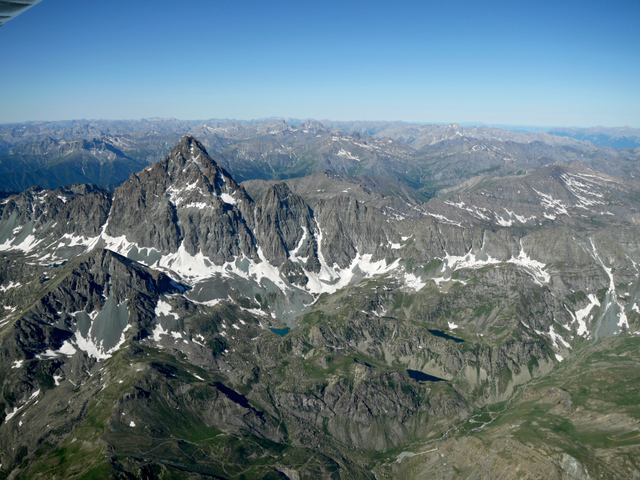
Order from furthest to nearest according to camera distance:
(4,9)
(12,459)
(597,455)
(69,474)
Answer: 1. (12,459)
2. (597,455)
3. (69,474)
4. (4,9)

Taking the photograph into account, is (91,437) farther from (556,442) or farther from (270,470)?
(556,442)

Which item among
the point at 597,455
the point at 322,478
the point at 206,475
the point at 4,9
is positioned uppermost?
the point at 4,9

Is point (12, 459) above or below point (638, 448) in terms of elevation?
below

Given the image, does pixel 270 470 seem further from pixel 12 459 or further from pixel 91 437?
pixel 12 459

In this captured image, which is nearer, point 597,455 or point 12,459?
point 597,455

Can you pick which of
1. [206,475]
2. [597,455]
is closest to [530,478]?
[597,455]

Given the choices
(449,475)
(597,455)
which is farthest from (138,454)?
(597,455)

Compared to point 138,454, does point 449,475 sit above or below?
below

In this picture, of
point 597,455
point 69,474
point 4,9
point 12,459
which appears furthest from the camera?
point 12,459

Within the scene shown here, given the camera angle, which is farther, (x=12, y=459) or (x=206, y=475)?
(x=12, y=459)
